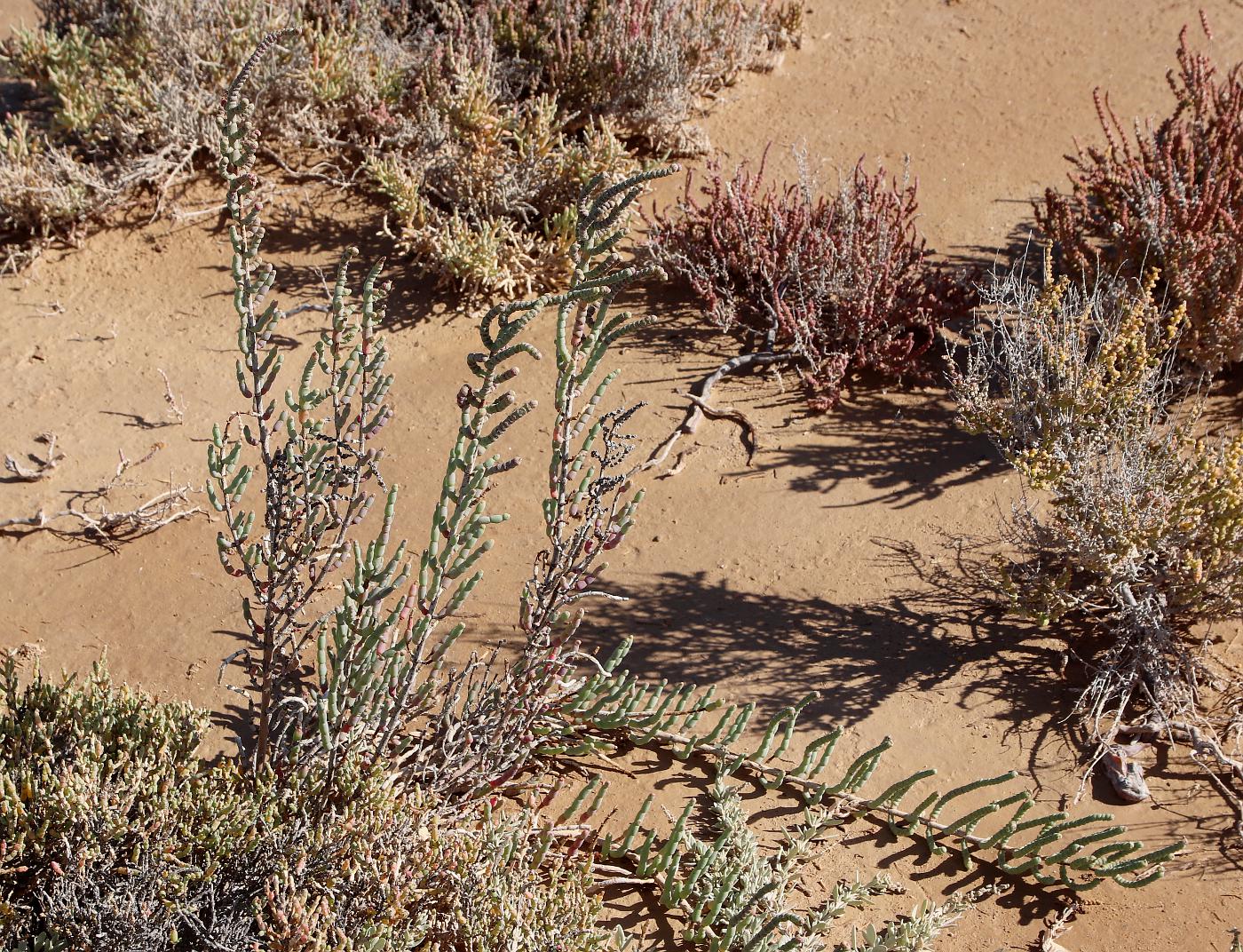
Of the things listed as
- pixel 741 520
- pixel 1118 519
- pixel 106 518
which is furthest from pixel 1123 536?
pixel 106 518

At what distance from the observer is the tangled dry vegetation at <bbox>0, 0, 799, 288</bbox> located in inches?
217

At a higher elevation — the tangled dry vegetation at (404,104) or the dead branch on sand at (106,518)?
the tangled dry vegetation at (404,104)

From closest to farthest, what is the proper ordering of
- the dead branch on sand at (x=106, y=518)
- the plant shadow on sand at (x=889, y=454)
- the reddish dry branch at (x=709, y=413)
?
1. the dead branch on sand at (x=106, y=518)
2. the plant shadow on sand at (x=889, y=454)
3. the reddish dry branch at (x=709, y=413)

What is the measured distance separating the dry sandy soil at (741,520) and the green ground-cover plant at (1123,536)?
0.17 meters

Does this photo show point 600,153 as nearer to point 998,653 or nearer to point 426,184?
point 426,184

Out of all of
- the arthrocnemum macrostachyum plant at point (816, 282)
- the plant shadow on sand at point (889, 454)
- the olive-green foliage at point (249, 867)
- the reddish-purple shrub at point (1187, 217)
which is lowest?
the olive-green foliage at point (249, 867)

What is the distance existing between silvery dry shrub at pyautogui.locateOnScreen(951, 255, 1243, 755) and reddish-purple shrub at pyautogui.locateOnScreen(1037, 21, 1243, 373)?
0.55 meters

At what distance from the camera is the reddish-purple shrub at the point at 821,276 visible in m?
4.85

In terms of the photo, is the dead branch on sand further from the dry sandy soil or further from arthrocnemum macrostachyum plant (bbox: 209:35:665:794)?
arthrocnemum macrostachyum plant (bbox: 209:35:665:794)

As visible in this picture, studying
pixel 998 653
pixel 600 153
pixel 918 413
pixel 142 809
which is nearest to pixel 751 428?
pixel 918 413

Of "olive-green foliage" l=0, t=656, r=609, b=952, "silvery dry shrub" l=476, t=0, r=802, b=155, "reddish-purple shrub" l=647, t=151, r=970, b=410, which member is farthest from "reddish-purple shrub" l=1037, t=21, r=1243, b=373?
"olive-green foliage" l=0, t=656, r=609, b=952

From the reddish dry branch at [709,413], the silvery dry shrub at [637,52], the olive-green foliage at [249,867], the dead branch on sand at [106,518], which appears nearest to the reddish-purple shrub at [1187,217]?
the reddish dry branch at [709,413]

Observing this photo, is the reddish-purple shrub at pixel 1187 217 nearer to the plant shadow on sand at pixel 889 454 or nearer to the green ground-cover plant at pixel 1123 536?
the green ground-cover plant at pixel 1123 536

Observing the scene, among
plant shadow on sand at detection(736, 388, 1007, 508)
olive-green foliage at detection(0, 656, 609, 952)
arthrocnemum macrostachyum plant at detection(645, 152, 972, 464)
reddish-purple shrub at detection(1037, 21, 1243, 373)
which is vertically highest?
reddish-purple shrub at detection(1037, 21, 1243, 373)
